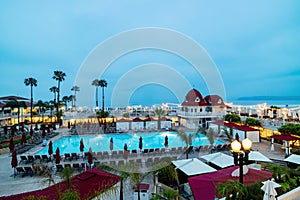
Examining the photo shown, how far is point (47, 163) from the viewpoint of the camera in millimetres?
10766

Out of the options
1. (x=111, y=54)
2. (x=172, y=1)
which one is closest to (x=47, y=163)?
(x=111, y=54)

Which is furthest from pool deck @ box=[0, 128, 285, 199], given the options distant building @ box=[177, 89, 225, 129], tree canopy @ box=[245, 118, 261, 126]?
distant building @ box=[177, 89, 225, 129]

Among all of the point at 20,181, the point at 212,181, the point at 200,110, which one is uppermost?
the point at 200,110

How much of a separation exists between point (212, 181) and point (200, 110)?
1886 centimetres

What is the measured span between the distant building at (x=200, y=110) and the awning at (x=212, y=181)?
1709 centimetres

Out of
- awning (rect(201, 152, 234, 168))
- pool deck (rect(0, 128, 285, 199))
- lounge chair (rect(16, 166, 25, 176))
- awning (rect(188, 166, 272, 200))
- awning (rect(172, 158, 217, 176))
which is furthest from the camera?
lounge chair (rect(16, 166, 25, 176))

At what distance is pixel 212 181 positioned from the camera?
5.60m

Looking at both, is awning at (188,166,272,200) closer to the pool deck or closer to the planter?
the pool deck

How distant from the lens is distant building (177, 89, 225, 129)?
2361 cm

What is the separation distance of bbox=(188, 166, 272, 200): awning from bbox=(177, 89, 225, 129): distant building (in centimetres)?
1709

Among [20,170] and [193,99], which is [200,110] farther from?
[20,170]

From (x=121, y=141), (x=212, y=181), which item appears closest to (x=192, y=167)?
(x=212, y=181)

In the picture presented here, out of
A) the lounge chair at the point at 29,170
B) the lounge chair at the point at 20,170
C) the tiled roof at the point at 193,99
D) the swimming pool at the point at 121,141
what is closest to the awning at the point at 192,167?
the lounge chair at the point at 29,170

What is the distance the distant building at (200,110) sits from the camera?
2361 centimetres
